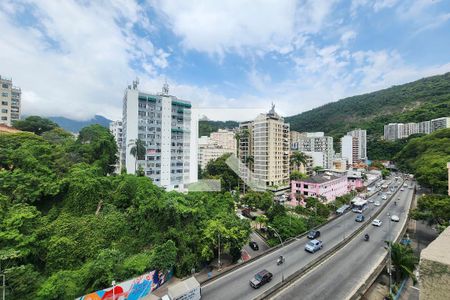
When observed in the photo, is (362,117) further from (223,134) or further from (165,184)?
(165,184)

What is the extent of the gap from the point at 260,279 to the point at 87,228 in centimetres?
1588

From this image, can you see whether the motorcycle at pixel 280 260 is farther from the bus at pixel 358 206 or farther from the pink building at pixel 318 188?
the bus at pixel 358 206

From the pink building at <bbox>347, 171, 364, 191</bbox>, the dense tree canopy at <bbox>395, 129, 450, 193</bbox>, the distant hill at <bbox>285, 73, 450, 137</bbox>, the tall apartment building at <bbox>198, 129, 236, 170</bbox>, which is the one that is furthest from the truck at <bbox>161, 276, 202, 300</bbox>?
the distant hill at <bbox>285, 73, 450, 137</bbox>

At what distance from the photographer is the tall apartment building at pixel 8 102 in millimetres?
52000

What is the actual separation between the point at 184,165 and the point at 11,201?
30130 mm

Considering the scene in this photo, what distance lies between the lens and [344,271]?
18.1 metres

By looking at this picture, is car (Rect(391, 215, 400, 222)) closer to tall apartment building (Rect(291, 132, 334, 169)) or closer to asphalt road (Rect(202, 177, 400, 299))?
asphalt road (Rect(202, 177, 400, 299))

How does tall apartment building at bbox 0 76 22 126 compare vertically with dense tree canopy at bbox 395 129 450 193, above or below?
above

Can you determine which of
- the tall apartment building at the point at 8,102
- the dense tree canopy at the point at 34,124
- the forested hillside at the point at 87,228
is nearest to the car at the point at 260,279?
the forested hillside at the point at 87,228

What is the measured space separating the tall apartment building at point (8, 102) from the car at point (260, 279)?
7017cm

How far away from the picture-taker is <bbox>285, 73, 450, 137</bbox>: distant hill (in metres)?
109

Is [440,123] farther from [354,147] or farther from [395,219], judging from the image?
[395,219]

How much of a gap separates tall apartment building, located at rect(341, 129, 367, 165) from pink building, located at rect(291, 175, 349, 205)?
57.5 metres

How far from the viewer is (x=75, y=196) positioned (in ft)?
65.9
